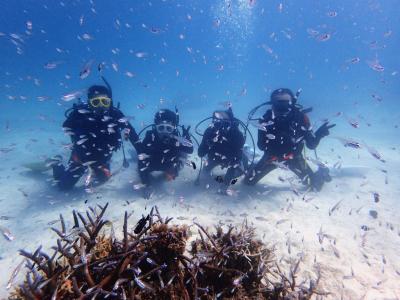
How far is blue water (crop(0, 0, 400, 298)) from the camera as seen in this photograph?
3300cm

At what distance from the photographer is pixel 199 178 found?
33.9 ft

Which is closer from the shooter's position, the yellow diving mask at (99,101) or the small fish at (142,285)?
the small fish at (142,285)

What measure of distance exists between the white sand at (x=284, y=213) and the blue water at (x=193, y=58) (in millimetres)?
4435

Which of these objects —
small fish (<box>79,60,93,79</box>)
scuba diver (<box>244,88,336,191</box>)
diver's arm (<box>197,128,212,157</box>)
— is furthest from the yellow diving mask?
scuba diver (<box>244,88,336,191</box>)

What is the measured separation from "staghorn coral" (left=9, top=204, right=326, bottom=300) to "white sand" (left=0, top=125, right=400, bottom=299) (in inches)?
74.1

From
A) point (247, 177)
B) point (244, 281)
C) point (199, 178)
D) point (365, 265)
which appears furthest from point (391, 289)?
point (199, 178)

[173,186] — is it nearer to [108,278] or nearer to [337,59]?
[108,278]

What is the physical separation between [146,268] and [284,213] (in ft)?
18.9

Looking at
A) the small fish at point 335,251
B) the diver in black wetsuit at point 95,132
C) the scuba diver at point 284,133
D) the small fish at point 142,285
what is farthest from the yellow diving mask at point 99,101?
the small fish at point 335,251

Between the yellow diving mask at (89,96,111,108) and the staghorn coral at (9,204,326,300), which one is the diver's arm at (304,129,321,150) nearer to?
the staghorn coral at (9,204,326,300)

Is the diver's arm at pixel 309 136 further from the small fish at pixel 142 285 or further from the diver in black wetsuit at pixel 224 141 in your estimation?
the small fish at pixel 142 285

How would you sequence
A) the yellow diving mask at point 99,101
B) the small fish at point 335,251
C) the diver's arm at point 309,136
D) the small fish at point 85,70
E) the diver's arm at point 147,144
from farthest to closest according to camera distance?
the diver's arm at point 147,144
the diver's arm at point 309,136
the yellow diving mask at point 99,101
the small fish at point 85,70
the small fish at point 335,251

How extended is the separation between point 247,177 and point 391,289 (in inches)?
217

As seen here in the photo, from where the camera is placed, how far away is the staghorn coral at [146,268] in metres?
2.35
